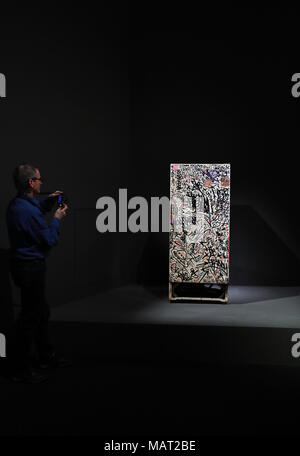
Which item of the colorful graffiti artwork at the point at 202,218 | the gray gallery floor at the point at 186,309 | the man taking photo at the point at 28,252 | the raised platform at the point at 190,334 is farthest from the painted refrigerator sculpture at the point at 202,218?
the man taking photo at the point at 28,252

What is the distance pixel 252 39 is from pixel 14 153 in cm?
288

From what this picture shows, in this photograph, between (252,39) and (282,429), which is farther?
(252,39)

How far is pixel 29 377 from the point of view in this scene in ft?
11.5

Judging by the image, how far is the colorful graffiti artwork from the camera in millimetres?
4816

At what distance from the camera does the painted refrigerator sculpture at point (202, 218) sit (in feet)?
15.8

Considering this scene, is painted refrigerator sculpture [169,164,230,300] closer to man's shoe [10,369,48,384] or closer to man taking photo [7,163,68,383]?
man taking photo [7,163,68,383]

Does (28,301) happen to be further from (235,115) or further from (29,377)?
(235,115)

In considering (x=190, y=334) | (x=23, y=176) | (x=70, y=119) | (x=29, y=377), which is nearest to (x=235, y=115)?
(x=70, y=119)

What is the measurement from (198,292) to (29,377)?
7.05 ft

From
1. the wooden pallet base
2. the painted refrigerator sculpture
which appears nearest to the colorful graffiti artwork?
the painted refrigerator sculpture

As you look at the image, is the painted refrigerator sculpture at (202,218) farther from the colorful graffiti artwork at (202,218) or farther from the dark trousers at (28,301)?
the dark trousers at (28,301)

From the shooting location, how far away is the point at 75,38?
4805 mm
